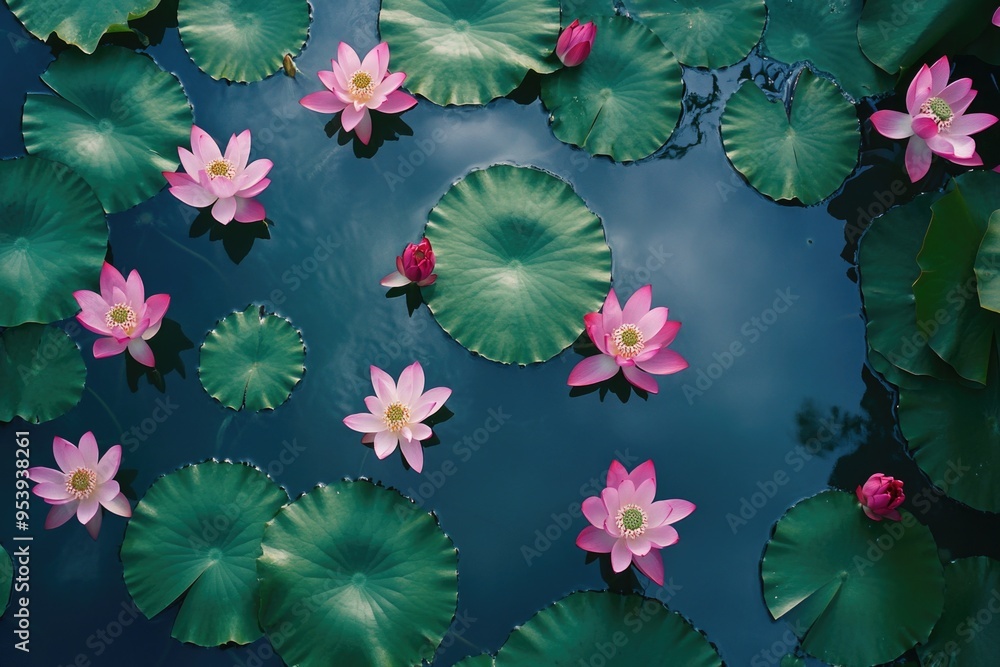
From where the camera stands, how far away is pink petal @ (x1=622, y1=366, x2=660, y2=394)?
2.67 m

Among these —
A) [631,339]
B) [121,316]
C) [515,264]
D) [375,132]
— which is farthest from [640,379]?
[121,316]

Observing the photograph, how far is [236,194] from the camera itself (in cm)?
278

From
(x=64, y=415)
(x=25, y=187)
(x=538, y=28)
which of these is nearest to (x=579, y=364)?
(x=538, y=28)

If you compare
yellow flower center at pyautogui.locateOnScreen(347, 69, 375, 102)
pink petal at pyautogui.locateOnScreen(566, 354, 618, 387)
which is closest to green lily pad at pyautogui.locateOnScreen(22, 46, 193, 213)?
yellow flower center at pyautogui.locateOnScreen(347, 69, 375, 102)

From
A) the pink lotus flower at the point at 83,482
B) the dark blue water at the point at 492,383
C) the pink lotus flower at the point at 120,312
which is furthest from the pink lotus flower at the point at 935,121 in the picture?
the pink lotus flower at the point at 83,482

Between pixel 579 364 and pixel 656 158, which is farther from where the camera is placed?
pixel 656 158

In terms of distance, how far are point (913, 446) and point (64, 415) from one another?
2.92 metres

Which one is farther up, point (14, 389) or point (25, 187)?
point (25, 187)

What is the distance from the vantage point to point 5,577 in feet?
8.23

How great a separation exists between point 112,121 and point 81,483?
4.28ft

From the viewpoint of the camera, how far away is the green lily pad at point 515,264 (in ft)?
8.74

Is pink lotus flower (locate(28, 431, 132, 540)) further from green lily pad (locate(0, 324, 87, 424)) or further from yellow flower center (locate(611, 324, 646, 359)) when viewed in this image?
yellow flower center (locate(611, 324, 646, 359))

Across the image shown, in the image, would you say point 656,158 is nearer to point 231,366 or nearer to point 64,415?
point 231,366

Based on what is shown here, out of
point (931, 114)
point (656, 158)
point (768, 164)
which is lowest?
point (656, 158)
